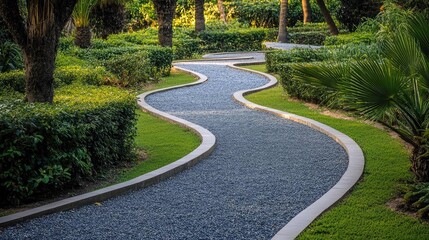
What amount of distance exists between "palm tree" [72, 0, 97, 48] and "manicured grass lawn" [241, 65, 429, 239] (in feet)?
46.6

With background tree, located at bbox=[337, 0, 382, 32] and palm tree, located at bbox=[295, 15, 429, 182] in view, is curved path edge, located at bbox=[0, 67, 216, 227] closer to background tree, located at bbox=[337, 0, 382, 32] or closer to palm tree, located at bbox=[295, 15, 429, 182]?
palm tree, located at bbox=[295, 15, 429, 182]

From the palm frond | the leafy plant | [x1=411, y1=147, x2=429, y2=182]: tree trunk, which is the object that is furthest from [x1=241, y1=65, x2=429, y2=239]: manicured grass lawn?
the leafy plant

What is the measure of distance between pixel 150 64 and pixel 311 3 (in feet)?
91.9

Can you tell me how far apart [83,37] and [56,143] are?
57.0ft

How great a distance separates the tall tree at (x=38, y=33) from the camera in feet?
32.2

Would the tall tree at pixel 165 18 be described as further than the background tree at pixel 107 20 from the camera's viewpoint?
No

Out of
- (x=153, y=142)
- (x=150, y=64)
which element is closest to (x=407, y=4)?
(x=150, y=64)

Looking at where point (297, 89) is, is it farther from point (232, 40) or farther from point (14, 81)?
point (232, 40)

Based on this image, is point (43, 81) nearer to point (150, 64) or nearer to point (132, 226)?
point (132, 226)

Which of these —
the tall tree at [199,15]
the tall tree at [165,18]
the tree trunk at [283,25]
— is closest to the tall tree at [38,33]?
the tall tree at [165,18]

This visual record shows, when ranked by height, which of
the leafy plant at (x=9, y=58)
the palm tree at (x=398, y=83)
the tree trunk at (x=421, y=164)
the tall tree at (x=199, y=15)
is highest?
the palm tree at (x=398, y=83)

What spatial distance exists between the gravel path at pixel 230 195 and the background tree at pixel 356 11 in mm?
20573

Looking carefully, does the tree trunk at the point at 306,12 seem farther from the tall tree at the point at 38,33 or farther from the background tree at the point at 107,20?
the tall tree at the point at 38,33

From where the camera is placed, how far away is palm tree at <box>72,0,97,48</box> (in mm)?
24766
